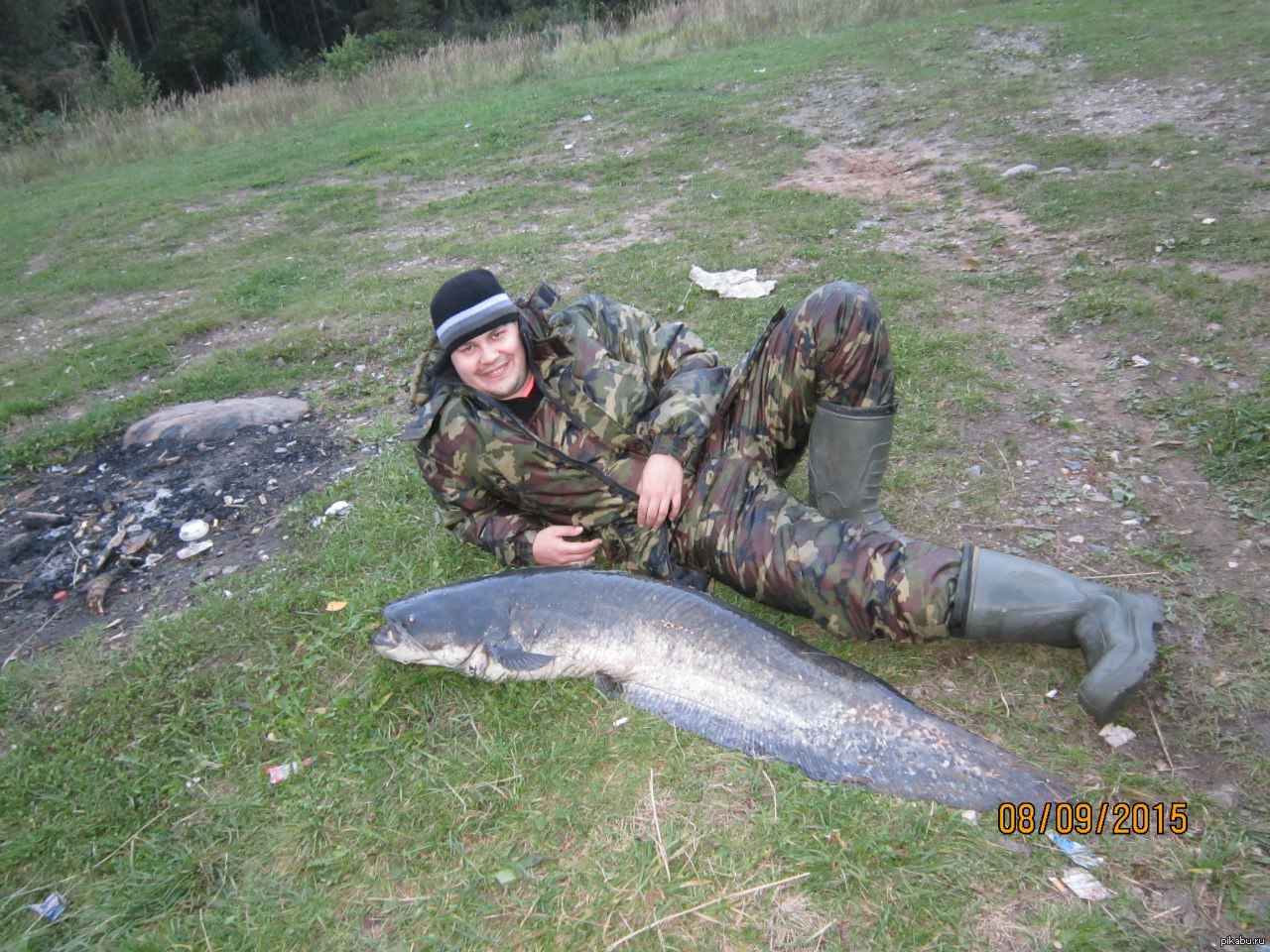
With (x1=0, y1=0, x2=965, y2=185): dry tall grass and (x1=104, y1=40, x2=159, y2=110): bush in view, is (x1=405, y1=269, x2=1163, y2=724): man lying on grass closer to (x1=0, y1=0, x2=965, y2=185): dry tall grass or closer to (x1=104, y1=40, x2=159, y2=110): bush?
(x1=0, y1=0, x2=965, y2=185): dry tall grass

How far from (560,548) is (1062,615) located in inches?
66.5

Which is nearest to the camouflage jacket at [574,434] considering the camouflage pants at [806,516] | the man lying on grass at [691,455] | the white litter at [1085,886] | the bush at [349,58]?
the man lying on grass at [691,455]

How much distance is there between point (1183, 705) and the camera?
2398 mm

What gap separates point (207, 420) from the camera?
15.9ft

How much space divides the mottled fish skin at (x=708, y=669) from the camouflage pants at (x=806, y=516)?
0.76 ft

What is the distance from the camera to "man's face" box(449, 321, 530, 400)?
2.87m

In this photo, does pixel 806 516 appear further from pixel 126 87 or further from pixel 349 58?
pixel 126 87

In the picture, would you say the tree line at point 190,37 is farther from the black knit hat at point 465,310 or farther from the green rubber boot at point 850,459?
the green rubber boot at point 850,459

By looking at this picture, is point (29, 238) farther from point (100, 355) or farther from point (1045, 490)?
point (1045, 490)

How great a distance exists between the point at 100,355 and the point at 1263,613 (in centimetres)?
754

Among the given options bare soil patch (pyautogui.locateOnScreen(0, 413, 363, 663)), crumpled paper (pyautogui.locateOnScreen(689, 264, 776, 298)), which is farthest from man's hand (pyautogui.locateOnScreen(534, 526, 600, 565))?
crumpled paper (pyautogui.locateOnScreen(689, 264, 776, 298))

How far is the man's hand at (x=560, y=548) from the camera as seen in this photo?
2.97 m

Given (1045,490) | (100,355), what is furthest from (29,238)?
(1045,490)

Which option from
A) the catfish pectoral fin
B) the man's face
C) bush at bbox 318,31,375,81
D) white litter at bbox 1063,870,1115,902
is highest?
bush at bbox 318,31,375,81
